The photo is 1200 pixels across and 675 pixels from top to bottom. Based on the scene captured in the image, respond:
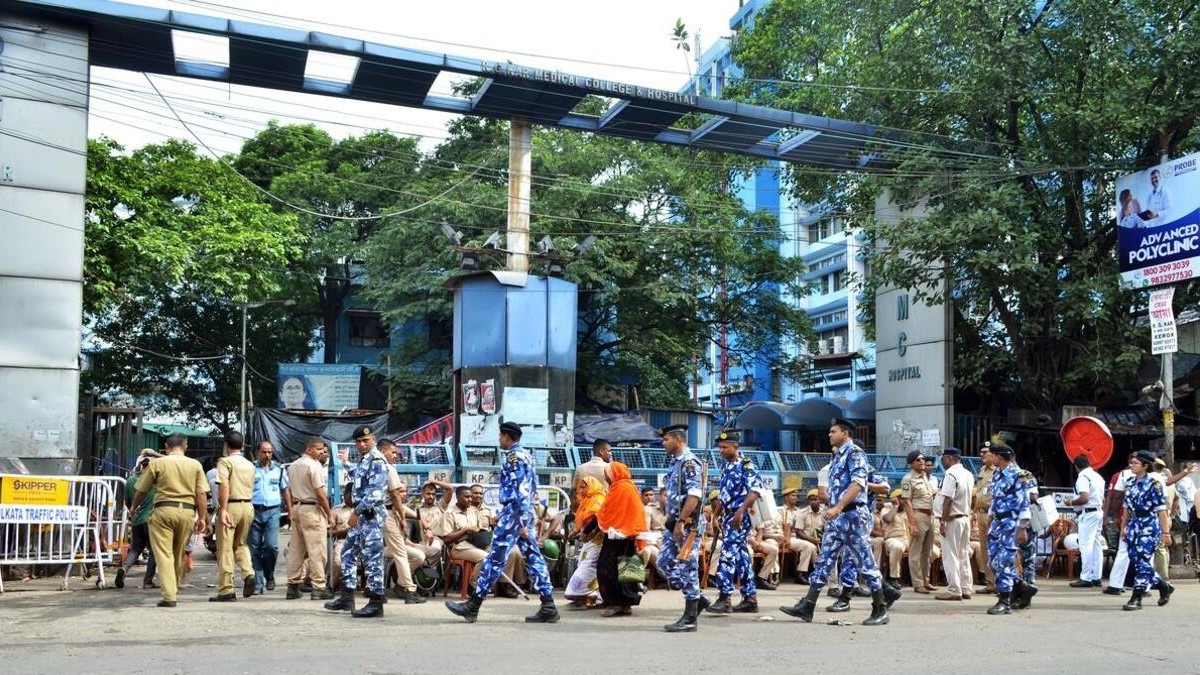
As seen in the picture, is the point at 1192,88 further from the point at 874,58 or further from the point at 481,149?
the point at 481,149

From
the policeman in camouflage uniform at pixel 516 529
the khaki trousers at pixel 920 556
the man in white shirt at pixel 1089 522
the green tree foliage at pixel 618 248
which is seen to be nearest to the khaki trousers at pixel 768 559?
the khaki trousers at pixel 920 556

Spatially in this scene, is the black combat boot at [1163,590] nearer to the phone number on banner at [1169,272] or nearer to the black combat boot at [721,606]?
the black combat boot at [721,606]

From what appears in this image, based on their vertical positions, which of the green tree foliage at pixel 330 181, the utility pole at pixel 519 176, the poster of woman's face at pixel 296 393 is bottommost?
the poster of woman's face at pixel 296 393

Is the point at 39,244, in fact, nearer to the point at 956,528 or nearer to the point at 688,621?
the point at 688,621

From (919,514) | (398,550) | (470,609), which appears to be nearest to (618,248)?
(919,514)

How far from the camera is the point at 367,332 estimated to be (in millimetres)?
45875

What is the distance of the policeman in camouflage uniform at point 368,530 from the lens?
10914mm

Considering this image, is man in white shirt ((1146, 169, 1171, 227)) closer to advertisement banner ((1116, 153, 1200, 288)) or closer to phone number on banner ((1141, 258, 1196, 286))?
advertisement banner ((1116, 153, 1200, 288))

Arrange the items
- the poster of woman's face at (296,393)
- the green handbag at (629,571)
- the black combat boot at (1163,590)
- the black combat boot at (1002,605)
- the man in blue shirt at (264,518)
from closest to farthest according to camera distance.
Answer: the green handbag at (629,571)
the black combat boot at (1002,605)
the black combat boot at (1163,590)
the man in blue shirt at (264,518)
the poster of woman's face at (296,393)

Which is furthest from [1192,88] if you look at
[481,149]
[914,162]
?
[481,149]

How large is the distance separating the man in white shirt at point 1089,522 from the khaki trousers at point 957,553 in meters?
2.35

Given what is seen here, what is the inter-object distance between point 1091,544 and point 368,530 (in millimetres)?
9832

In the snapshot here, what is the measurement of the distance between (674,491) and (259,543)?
525 centimetres

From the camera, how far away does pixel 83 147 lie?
1722cm
